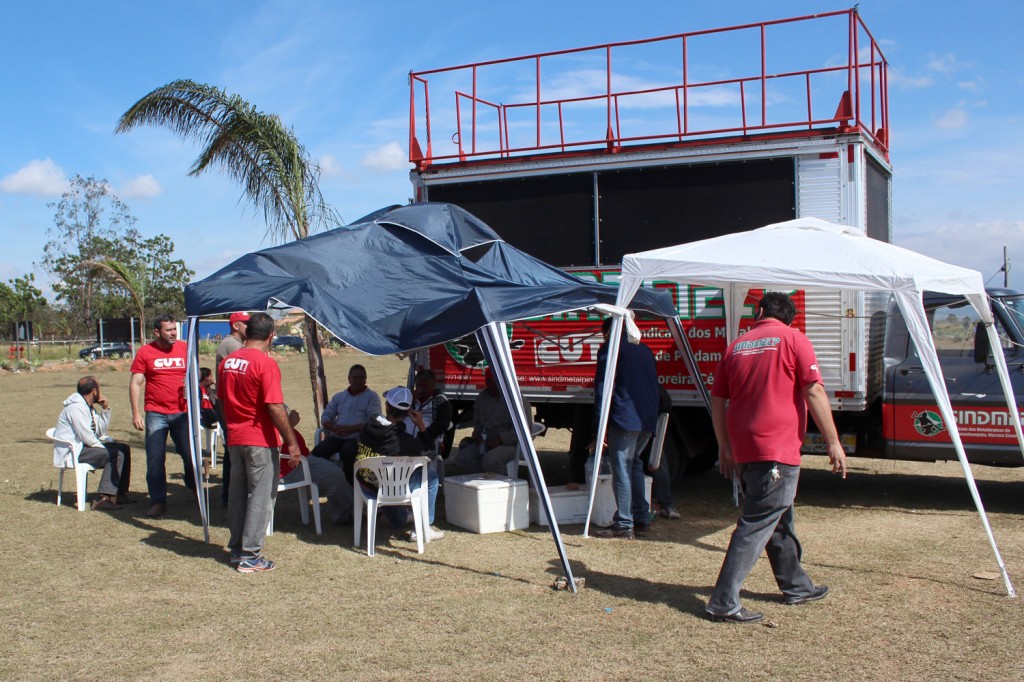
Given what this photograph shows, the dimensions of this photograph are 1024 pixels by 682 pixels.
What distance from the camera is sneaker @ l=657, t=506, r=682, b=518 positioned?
780 centimetres

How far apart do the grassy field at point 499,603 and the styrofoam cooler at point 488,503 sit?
12cm

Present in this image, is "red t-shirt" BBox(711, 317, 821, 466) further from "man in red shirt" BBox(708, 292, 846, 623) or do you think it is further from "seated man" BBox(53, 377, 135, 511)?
"seated man" BBox(53, 377, 135, 511)

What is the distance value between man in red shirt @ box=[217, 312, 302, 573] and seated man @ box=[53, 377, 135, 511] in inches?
104

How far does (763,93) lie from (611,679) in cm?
620

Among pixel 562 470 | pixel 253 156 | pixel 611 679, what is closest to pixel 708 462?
pixel 562 470

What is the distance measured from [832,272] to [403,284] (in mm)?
3224

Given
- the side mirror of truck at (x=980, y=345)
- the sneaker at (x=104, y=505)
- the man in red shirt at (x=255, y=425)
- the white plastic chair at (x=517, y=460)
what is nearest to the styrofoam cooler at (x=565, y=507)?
the white plastic chair at (x=517, y=460)

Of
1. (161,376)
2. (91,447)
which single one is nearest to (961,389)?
(161,376)

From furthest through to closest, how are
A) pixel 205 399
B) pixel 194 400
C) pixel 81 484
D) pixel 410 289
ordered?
pixel 205 399 → pixel 81 484 → pixel 410 289 → pixel 194 400

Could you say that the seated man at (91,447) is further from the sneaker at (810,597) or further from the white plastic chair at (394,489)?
the sneaker at (810,597)

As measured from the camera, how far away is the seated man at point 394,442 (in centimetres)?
675

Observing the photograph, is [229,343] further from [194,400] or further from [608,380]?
[608,380]

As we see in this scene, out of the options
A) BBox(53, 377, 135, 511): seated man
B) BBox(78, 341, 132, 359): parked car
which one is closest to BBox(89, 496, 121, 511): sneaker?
BBox(53, 377, 135, 511): seated man

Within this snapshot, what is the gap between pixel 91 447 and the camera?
8.32m
